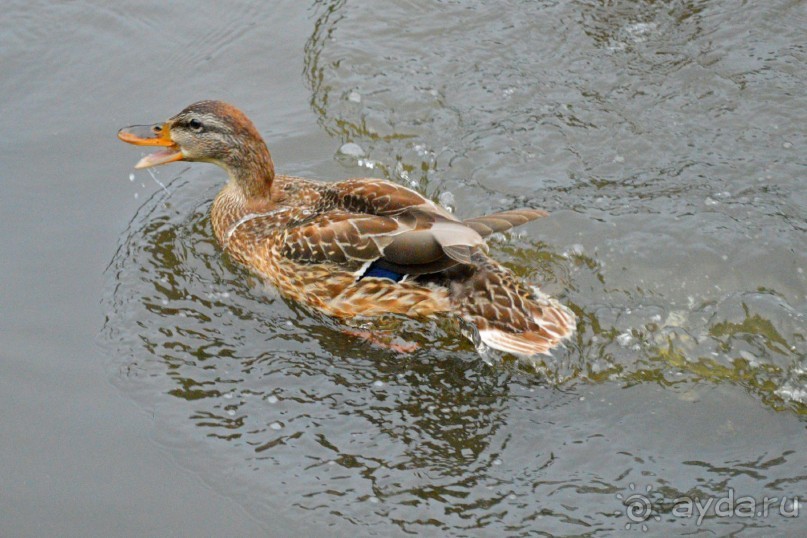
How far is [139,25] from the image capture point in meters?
8.03

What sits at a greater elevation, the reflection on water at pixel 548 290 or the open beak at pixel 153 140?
the open beak at pixel 153 140

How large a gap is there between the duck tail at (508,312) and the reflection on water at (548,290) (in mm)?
173

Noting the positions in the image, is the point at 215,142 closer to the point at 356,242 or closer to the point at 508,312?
the point at 356,242

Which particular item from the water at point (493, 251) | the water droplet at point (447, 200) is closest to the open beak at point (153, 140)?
the water at point (493, 251)

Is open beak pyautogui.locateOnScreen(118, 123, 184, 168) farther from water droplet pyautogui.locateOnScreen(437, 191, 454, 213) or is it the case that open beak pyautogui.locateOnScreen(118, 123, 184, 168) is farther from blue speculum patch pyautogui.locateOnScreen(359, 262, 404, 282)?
water droplet pyautogui.locateOnScreen(437, 191, 454, 213)

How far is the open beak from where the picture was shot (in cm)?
612

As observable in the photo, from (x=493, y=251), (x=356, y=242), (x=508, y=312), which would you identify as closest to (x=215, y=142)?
(x=356, y=242)

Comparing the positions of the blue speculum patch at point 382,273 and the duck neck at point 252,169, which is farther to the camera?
the duck neck at point 252,169

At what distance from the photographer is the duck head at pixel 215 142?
6199 mm

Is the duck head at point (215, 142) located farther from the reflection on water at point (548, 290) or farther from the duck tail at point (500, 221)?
the duck tail at point (500, 221)

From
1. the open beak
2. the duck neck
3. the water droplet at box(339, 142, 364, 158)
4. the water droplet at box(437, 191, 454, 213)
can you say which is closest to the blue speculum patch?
the water droplet at box(437, 191, 454, 213)

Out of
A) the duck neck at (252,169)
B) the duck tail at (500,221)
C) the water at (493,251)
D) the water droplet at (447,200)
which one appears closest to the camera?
the water at (493,251)

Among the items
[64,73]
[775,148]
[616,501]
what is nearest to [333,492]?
[616,501]

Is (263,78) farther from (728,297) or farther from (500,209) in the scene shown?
(728,297)
